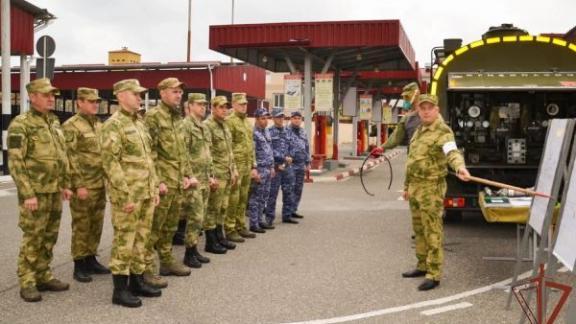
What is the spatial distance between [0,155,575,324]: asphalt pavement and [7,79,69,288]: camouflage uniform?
1.15 feet

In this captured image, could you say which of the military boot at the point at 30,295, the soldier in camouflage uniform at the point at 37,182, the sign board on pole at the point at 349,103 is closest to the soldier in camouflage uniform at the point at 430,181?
the soldier in camouflage uniform at the point at 37,182

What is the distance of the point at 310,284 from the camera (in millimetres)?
5973

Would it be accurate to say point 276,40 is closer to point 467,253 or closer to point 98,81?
point 467,253

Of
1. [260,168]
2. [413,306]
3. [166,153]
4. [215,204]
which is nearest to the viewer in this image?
[413,306]

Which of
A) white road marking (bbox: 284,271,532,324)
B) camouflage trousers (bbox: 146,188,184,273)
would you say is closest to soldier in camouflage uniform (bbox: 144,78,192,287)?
camouflage trousers (bbox: 146,188,184,273)

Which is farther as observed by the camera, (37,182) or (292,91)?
(292,91)

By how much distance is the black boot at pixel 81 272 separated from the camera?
19.8 ft

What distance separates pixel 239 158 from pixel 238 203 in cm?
63

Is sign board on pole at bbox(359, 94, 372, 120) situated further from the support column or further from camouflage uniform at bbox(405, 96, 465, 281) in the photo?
camouflage uniform at bbox(405, 96, 465, 281)

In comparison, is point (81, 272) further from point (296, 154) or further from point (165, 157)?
point (296, 154)

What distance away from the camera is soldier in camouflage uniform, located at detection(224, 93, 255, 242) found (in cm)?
818

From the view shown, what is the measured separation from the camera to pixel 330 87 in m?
17.6

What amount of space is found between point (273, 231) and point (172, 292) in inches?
138

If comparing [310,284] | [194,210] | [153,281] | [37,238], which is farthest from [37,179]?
[310,284]
